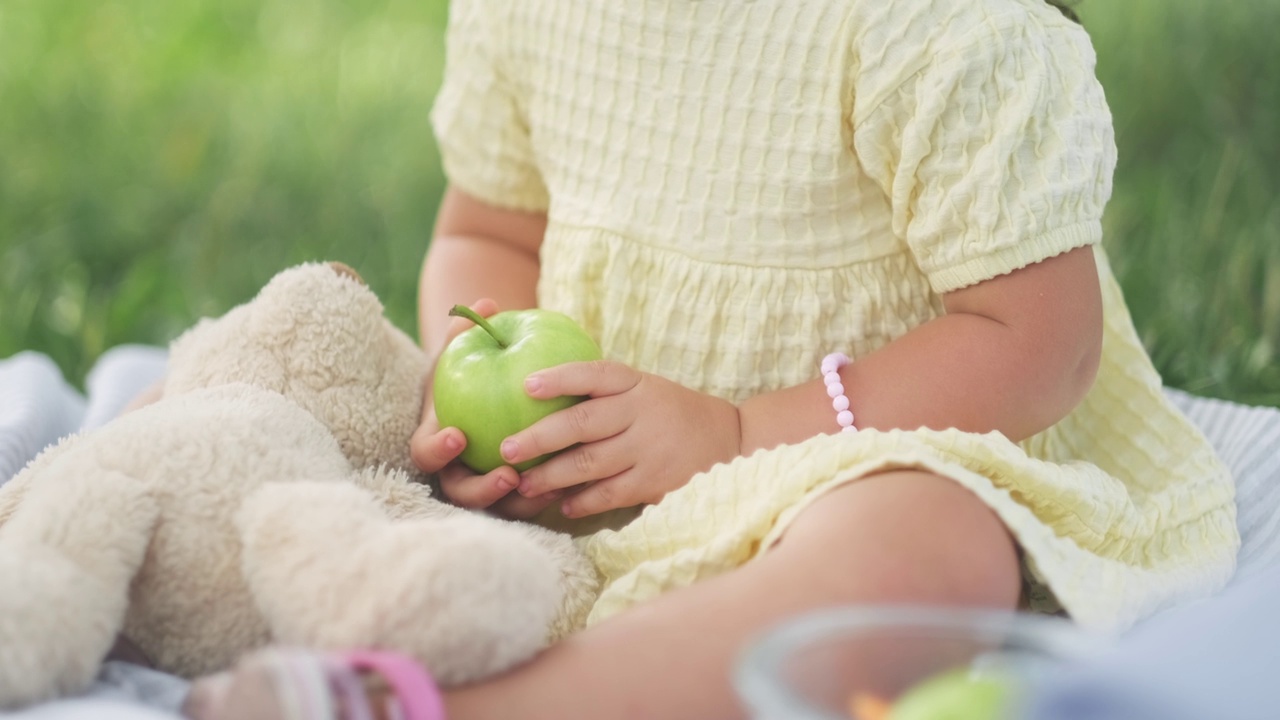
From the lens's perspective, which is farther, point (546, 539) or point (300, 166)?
point (300, 166)

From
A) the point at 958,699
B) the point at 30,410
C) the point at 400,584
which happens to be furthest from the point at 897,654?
the point at 30,410

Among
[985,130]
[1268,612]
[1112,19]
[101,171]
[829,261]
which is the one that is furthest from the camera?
[1112,19]

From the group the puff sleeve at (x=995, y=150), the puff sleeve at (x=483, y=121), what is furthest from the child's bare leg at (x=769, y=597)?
the puff sleeve at (x=483, y=121)

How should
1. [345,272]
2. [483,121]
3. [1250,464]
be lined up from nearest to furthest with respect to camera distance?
1. [345,272]
2. [1250,464]
3. [483,121]

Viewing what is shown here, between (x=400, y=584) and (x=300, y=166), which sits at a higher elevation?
(x=400, y=584)

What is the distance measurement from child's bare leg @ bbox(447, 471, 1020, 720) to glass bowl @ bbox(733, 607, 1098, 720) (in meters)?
0.11

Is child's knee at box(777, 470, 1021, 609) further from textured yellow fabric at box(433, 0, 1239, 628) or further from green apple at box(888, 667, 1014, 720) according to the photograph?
green apple at box(888, 667, 1014, 720)

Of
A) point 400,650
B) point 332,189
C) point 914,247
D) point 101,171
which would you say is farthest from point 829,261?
point 101,171

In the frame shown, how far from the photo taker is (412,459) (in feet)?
3.19

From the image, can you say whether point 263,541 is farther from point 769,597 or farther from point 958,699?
point 958,699

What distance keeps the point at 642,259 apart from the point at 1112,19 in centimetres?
167

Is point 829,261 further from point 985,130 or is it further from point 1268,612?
point 1268,612

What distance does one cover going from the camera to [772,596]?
0.69 meters

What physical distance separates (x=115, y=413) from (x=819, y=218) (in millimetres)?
768
